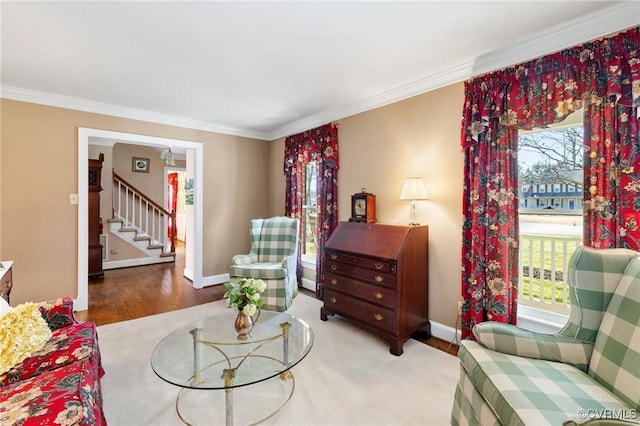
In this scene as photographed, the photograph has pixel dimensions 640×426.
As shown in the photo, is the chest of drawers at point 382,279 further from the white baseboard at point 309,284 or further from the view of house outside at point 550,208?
the white baseboard at point 309,284

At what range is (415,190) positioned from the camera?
276cm

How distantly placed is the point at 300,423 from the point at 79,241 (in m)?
3.43

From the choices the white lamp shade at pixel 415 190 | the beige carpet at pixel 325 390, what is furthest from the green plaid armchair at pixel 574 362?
the white lamp shade at pixel 415 190

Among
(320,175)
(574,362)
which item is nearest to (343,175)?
(320,175)

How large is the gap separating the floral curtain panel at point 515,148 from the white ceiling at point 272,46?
0.17 m

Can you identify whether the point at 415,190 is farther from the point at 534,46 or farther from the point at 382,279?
the point at 534,46

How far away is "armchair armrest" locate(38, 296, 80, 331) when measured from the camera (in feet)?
6.12

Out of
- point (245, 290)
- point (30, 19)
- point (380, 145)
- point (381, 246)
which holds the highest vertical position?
point (30, 19)

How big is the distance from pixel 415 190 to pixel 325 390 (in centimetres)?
182

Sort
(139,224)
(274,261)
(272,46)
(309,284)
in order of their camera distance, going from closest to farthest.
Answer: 1. (272,46)
2. (274,261)
3. (309,284)
4. (139,224)

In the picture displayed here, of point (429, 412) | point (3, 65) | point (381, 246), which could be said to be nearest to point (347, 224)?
point (381, 246)

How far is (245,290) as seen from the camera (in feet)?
6.40

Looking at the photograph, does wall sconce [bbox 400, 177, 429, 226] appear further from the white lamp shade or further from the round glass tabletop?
the round glass tabletop

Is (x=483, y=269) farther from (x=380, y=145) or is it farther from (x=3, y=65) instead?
(x=3, y=65)
